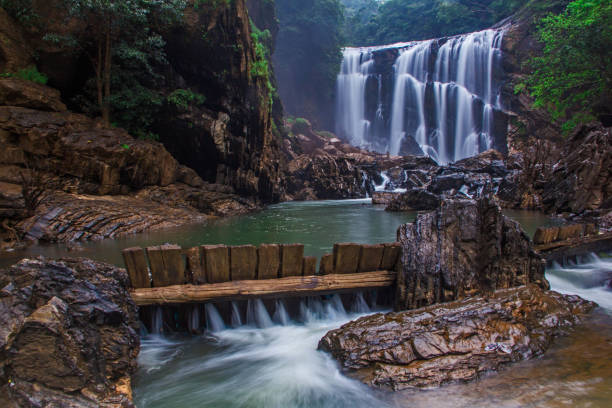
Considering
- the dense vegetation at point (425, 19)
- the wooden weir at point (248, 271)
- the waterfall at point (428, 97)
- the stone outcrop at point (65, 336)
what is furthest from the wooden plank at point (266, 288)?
the dense vegetation at point (425, 19)

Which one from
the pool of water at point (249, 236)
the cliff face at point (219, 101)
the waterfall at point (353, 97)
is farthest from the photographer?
the waterfall at point (353, 97)

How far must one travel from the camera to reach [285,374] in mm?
2695

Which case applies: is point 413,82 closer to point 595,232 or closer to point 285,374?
point 595,232

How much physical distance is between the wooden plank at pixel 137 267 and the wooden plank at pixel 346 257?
1907mm

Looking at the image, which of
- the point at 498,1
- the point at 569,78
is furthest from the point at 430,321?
the point at 498,1

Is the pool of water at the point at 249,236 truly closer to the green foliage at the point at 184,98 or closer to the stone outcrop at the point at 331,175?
the green foliage at the point at 184,98

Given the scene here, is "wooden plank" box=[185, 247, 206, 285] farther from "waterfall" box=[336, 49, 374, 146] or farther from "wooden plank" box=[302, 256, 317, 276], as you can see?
"waterfall" box=[336, 49, 374, 146]

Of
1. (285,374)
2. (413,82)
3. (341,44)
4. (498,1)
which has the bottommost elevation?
(285,374)

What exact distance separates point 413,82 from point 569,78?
21.4 m

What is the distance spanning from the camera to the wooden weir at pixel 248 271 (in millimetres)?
3016

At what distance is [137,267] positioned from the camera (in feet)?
9.77

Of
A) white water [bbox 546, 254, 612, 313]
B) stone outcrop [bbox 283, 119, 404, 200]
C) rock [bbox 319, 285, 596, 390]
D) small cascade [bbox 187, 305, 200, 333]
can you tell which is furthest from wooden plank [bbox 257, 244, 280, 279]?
stone outcrop [bbox 283, 119, 404, 200]

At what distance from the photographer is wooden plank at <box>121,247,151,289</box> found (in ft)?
9.51

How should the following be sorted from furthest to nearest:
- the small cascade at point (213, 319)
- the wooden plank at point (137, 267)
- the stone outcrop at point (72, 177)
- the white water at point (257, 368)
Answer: the stone outcrop at point (72, 177) < the small cascade at point (213, 319) < the wooden plank at point (137, 267) < the white water at point (257, 368)
